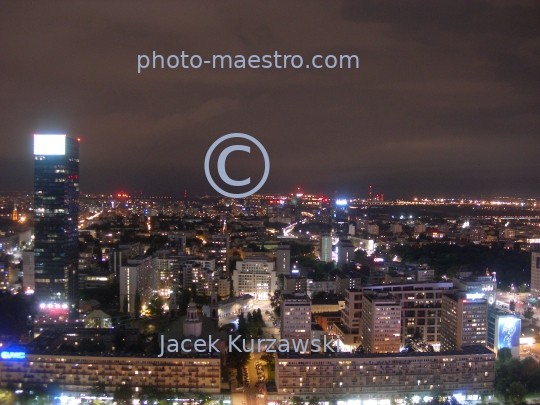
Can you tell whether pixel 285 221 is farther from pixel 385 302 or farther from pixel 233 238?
pixel 385 302

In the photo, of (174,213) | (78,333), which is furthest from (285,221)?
(78,333)

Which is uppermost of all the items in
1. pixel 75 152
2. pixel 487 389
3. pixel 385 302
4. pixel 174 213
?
pixel 75 152

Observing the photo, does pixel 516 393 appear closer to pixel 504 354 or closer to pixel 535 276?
pixel 504 354

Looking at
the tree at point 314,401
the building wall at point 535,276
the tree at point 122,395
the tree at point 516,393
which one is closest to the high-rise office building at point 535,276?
the building wall at point 535,276

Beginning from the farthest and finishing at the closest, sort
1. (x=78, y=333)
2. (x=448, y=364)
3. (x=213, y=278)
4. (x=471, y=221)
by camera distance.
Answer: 1. (x=471, y=221)
2. (x=213, y=278)
3. (x=78, y=333)
4. (x=448, y=364)

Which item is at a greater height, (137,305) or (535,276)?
(535,276)

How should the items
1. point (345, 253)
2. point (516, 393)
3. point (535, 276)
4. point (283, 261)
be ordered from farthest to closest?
point (345, 253) → point (283, 261) → point (535, 276) → point (516, 393)

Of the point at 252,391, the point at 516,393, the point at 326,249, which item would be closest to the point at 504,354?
the point at 516,393

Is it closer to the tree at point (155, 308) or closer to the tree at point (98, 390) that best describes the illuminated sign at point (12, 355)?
the tree at point (98, 390)
